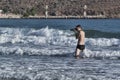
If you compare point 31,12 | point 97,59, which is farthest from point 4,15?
point 97,59

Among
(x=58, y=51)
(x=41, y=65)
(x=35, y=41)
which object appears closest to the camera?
(x=41, y=65)

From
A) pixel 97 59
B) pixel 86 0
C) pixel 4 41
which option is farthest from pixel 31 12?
pixel 97 59

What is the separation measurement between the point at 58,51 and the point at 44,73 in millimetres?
7391

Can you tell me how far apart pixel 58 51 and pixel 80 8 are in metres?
153

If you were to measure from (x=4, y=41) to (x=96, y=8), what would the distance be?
140 m

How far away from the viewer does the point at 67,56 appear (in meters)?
22.6

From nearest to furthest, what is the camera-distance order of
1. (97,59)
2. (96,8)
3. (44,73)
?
(44,73) < (97,59) < (96,8)

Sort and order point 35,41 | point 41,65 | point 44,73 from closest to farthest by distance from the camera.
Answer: point 44,73 → point 41,65 → point 35,41

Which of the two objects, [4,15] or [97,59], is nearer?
[97,59]

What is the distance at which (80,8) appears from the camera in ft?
579

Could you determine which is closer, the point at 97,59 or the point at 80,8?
the point at 97,59

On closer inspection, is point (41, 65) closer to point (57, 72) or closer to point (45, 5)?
point (57, 72)

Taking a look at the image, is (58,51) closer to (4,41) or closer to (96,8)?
(4,41)

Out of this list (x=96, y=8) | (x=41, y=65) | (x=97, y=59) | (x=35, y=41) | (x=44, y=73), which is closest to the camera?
(x=44, y=73)
